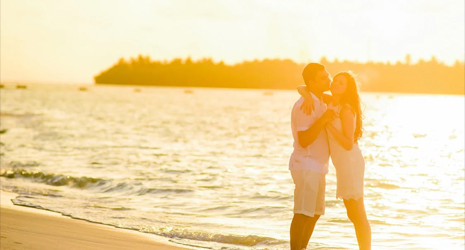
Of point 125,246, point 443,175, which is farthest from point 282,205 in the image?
point 443,175

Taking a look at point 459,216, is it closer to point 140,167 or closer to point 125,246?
point 125,246

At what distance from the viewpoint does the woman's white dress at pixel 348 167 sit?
6520 millimetres

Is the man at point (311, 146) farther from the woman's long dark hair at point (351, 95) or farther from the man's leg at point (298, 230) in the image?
Answer: the woman's long dark hair at point (351, 95)

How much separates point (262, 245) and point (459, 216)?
14.1ft

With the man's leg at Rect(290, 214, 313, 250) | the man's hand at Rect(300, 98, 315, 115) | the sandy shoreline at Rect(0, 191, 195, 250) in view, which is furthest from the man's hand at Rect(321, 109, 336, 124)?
the sandy shoreline at Rect(0, 191, 195, 250)

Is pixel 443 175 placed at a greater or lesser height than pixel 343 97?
lesser

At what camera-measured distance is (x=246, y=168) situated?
20172 mm

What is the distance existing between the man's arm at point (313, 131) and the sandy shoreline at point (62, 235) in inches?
116

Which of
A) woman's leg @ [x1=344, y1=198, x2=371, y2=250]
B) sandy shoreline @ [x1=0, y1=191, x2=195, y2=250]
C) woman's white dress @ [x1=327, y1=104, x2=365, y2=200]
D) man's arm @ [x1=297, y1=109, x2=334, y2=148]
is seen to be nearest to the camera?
man's arm @ [x1=297, y1=109, x2=334, y2=148]

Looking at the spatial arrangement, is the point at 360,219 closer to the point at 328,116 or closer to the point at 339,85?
the point at 328,116

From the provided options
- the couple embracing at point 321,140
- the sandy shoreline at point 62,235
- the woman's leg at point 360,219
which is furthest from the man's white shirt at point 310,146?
the sandy shoreline at point 62,235

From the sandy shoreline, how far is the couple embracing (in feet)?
8.56

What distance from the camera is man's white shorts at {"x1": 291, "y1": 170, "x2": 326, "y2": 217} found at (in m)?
6.43

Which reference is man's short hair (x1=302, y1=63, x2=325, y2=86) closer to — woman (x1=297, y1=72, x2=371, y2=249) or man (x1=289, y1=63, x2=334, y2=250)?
man (x1=289, y1=63, x2=334, y2=250)
